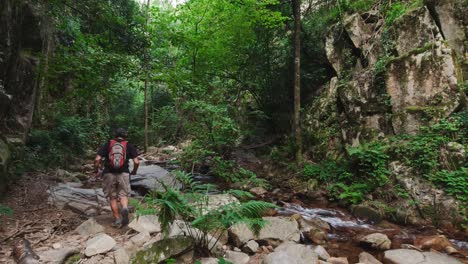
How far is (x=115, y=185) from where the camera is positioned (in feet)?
17.3

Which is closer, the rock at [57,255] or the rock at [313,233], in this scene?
the rock at [57,255]

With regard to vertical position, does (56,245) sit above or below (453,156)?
below

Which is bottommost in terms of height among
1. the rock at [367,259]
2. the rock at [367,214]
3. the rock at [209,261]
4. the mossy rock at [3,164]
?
the rock at [367,259]

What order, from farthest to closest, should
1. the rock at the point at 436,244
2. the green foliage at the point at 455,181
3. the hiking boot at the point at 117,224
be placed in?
1. the green foliage at the point at 455,181
2. the rock at the point at 436,244
3. the hiking boot at the point at 117,224

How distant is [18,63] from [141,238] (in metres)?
6.13

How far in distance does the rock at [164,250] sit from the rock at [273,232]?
1286 millimetres

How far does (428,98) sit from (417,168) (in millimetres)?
2476

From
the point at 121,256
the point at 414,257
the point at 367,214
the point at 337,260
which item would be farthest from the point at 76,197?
the point at 367,214

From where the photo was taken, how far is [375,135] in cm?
970

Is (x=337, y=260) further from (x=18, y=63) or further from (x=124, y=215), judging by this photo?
(x=18, y=63)

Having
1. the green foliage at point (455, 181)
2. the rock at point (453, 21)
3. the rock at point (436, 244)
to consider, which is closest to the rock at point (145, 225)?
the rock at point (436, 244)

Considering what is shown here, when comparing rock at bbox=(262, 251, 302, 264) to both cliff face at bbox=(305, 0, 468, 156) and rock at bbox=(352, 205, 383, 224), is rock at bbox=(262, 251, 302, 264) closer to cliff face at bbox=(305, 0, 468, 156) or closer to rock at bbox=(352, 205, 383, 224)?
rock at bbox=(352, 205, 383, 224)

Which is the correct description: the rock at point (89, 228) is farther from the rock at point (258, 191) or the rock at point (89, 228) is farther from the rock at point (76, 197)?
the rock at point (258, 191)

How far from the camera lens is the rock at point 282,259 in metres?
4.11
